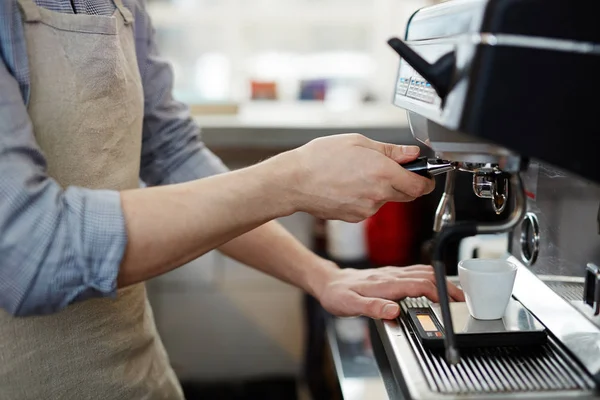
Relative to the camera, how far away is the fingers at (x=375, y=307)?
814mm

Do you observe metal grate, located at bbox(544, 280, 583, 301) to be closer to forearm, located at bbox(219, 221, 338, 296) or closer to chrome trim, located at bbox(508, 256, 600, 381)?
chrome trim, located at bbox(508, 256, 600, 381)

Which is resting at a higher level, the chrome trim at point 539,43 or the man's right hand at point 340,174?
the chrome trim at point 539,43

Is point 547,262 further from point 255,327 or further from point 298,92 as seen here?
point 298,92

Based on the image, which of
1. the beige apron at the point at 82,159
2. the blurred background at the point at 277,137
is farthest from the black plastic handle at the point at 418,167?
the blurred background at the point at 277,137

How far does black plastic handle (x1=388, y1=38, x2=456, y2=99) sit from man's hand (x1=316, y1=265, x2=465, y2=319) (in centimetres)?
30

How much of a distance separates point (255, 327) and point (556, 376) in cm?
156

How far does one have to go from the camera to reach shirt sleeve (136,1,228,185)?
1.03 m

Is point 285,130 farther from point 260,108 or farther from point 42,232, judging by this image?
point 42,232

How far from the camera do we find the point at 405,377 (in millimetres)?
647

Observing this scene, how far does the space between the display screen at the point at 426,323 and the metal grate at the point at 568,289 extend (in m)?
0.15

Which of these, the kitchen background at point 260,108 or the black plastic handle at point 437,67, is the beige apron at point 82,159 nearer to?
the black plastic handle at point 437,67

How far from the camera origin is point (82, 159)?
83cm

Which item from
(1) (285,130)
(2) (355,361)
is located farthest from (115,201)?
(1) (285,130)

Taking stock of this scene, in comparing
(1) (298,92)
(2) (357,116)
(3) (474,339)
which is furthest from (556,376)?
(1) (298,92)
